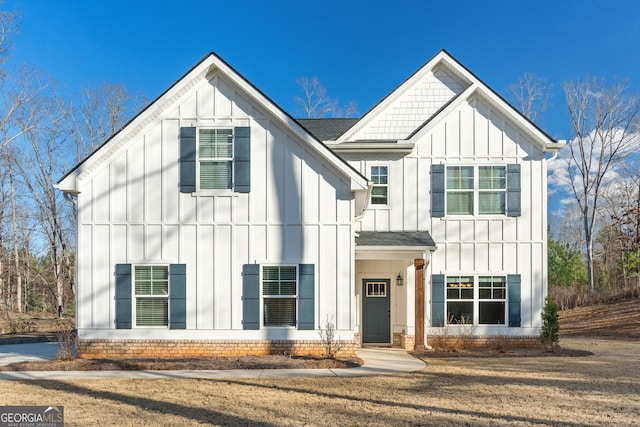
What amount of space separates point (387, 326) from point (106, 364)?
7.99 m

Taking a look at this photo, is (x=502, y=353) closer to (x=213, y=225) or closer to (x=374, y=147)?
(x=374, y=147)

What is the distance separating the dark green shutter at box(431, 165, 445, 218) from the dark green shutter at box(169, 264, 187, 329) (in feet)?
24.3

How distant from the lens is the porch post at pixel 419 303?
13.7 metres

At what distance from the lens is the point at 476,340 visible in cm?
1470

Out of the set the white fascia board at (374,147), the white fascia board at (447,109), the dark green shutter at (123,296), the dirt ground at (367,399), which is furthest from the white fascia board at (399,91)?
the dirt ground at (367,399)

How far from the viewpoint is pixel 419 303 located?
13742 mm

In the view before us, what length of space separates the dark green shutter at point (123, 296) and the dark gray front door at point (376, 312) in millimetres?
6800

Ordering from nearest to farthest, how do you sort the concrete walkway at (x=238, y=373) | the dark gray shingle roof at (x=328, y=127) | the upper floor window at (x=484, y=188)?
the concrete walkway at (x=238, y=373)
the upper floor window at (x=484, y=188)
the dark gray shingle roof at (x=328, y=127)

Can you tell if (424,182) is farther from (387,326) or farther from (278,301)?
(278,301)

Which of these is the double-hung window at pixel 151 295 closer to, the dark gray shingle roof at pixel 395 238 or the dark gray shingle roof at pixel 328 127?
the dark gray shingle roof at pixel 395 238

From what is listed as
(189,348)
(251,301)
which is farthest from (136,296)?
(251,301)

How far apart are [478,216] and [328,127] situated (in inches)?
230

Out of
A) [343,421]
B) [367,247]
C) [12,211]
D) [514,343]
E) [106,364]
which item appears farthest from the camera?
[12,211]

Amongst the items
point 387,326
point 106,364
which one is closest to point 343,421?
point 106,364
